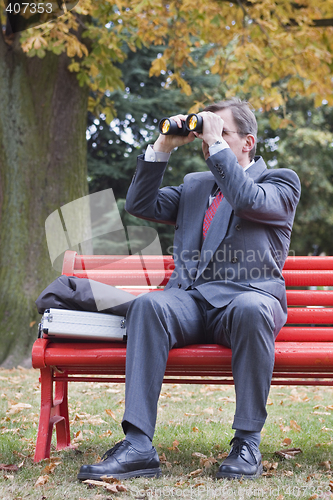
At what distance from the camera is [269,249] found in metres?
2.72

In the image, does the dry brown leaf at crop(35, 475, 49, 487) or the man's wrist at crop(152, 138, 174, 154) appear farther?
the man's wrist at crop(152, 138, 174, 154)

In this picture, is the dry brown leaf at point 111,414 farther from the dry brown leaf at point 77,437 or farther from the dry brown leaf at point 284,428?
the dry brown leaf at point 284,428

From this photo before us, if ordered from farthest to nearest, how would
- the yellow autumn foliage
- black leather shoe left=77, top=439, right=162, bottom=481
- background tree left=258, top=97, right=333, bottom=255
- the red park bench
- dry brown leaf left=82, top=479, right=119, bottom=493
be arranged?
background tree left=258, top=97, right=333, bottom=255 < the yellow autumn foliage < the red park bench < black leather shoe left=77, top=439, right=162, bottom=481 < dry brown leaf left=82, top=479, right=119, bottom=493

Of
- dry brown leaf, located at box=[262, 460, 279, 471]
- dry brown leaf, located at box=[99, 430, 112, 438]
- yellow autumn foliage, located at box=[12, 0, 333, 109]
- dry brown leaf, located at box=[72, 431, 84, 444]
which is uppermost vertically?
yellow autumn foliage, located at box=[12, 0, 333, 109]

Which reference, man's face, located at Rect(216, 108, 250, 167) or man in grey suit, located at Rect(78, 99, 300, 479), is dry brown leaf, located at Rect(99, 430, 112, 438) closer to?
man in grey suit, located at Rect(78, 99, 300, 479)

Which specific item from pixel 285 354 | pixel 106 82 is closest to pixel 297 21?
pixel 106 82

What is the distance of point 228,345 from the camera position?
249 centimetres

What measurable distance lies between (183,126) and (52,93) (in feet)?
12.4

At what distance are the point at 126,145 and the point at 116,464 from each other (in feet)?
38.7

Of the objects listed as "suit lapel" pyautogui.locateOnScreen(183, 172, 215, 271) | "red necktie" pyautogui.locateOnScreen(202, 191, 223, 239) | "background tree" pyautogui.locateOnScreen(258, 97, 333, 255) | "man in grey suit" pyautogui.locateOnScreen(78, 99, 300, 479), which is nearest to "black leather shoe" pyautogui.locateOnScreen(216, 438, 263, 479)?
"man in grey suit" pyautogui.locateOnScreen(78, 99, 300, 479)

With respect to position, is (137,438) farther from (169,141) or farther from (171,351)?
(169,141)

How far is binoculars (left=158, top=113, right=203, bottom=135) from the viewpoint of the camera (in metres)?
2.73

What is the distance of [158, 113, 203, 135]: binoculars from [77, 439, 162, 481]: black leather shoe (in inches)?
57.8

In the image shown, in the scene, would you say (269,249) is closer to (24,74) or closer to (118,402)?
(118,402)
